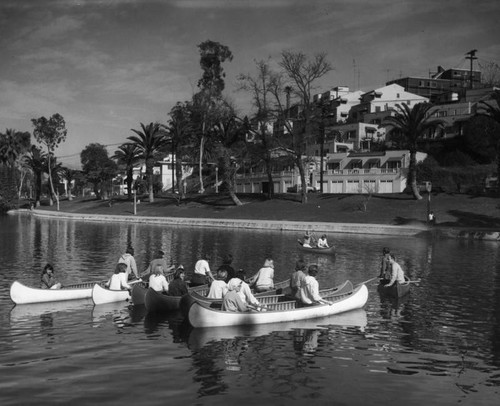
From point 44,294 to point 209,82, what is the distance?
79.8m

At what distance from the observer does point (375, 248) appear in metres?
42.8

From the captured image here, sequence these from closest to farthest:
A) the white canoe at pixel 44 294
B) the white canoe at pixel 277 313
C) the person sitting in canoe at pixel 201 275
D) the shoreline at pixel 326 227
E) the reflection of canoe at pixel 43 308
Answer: the white canoe at pixel 277 313 → the reflection of canoe at pixel 43 308 → the white canoe at pixel 44 294 → the person sitting in canoe at pixel 201 275 → the shoreline at pixel 326 227

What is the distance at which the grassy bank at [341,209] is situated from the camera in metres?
62.7

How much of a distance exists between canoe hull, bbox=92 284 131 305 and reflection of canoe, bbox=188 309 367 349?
531 cm

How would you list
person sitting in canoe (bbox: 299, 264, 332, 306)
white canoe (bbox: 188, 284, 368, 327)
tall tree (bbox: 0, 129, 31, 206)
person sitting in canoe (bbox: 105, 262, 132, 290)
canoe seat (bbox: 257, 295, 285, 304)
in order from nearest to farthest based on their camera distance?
white canoe (bbox: 188, 284, 368, 327) → person sitting in canoe (bbox: 299, 264, 332, 306) → canoe seat (bbox: 257, 295, 285, 304) → person sitting in canoe (bbox: 105, 262, 132, 290) → tall tree (bbox: 0, 129, 31, 206)

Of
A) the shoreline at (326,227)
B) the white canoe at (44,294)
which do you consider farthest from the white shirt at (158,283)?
the shoreline at (326,227)

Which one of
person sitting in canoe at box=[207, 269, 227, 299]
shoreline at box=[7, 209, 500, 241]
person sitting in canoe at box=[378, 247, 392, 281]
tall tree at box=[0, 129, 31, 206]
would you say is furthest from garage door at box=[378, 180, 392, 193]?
tall tree at box=[0, 129, 31, 206]

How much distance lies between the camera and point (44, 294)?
68.1 feet

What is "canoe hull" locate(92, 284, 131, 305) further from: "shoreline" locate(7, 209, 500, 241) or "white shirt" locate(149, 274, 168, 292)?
"shoreline" locate(7, 209, 500, 241)

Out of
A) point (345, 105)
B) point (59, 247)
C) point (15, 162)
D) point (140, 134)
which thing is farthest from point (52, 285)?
point (345, 105)

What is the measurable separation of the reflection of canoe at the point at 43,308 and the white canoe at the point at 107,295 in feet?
1.96

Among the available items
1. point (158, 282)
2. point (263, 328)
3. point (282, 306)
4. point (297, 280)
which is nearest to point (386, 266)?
point (297, 280)

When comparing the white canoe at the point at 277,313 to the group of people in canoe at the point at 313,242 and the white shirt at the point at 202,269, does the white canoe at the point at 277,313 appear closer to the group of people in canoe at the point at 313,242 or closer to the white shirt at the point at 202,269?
the white shirt at the point at 202,269

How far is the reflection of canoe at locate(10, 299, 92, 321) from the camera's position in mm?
18984
